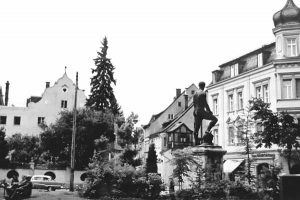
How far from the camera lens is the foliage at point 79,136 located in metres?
47.6

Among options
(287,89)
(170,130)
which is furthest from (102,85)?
(287,89)

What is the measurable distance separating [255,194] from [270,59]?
78.4 feet

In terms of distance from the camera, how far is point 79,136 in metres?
47.4

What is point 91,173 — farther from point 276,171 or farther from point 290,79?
point 290,79

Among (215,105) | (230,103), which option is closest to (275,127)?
(230,103)

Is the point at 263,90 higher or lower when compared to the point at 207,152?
higher

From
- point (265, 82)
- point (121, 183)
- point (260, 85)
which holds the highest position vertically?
point (265, 82)

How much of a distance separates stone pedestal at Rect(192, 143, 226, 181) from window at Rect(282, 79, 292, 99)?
20825 mm

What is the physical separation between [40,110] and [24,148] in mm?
9819

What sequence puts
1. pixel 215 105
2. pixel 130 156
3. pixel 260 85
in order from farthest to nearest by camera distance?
1. pixel 215 105
2. pixel 130 156
3. pixel 260 85

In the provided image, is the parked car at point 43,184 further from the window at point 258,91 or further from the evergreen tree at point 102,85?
the window at point 258,91

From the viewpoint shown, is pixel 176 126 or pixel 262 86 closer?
pixel 262 86

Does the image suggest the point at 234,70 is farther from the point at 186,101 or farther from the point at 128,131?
the point at 186,101

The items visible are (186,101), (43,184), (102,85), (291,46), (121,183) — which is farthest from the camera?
(186,101)
